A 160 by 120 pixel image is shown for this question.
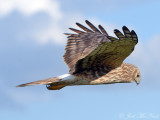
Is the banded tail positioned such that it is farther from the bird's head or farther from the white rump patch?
the bird's head

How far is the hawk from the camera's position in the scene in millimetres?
10820

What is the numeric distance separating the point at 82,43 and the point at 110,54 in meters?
1.72

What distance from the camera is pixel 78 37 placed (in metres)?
13.2

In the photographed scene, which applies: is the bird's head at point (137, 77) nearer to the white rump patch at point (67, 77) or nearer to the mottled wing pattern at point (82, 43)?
the mottled wing pattern at point (82, 43)

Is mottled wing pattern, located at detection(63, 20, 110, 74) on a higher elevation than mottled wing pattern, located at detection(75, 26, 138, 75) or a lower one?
higher

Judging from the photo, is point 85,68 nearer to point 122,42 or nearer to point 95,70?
point 95,70

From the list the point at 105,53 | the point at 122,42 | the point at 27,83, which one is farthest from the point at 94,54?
the point at 27,83

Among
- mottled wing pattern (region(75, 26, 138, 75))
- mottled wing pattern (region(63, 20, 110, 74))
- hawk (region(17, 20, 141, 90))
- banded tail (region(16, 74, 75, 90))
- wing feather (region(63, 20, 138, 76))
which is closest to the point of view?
mottled wing pattern (region(75, 26, 138, 75))

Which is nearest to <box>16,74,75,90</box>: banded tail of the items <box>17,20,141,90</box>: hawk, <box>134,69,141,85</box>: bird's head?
<box>17,20,141,90</box>: hawk

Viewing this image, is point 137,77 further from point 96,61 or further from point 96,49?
point 96,49

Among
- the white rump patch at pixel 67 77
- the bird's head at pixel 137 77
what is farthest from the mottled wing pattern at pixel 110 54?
the bird's head at pixel 137 77

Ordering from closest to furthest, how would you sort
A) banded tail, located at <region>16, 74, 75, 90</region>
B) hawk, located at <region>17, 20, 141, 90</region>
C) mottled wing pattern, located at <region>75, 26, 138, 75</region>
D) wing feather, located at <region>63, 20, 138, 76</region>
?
1. mottled wing pattern, located at <region>75, 26, 138, 75</region>
2. wing feather, located at <region>63, 20, 138, 76</region>
3. hawk, located at <region>17, 20, 141, 90</region>
4. banded tail, located at <region>16, 74, 75, 90</region>

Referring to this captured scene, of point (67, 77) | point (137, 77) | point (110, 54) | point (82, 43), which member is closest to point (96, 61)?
point (110, 54)

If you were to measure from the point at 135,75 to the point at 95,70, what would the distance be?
52.9 inches
